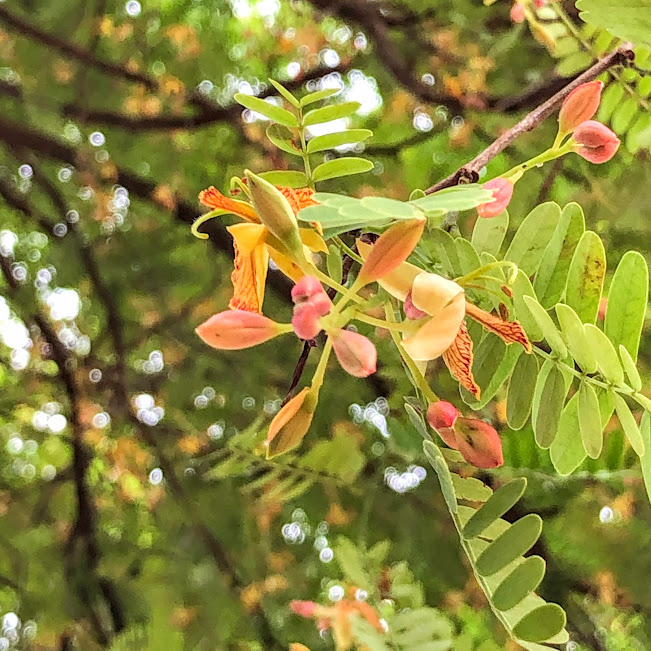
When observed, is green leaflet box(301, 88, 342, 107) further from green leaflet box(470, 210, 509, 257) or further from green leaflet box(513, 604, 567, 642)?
green leaflet box(513, 604, 567, 642)

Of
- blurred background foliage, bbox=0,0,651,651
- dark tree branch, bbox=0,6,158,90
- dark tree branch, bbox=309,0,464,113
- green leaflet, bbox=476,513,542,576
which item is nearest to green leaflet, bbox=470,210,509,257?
green leaflet, bbox=476,513,542,576

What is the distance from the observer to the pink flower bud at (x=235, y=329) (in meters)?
0.25

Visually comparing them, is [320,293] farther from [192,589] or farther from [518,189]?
[192,589]

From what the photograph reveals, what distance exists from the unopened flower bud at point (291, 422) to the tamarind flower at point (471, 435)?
0.04 metres

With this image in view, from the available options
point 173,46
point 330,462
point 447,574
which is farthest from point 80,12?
point 447,574

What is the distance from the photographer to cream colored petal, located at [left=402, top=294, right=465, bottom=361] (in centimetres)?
22

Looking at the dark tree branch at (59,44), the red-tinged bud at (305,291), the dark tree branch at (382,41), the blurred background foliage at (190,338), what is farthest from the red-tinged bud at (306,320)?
the dark tree branch at (59,44)

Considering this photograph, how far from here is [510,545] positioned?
277mm

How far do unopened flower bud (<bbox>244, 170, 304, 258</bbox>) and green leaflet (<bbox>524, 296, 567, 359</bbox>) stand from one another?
82mm

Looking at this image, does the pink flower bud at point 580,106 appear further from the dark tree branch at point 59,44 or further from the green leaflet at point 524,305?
the dark tree branch at point 59,44

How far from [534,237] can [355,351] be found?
12 cm

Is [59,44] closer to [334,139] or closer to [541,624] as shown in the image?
[334,139]

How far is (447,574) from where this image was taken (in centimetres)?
110

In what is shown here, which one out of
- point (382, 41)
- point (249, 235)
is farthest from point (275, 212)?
point (382, 41)
